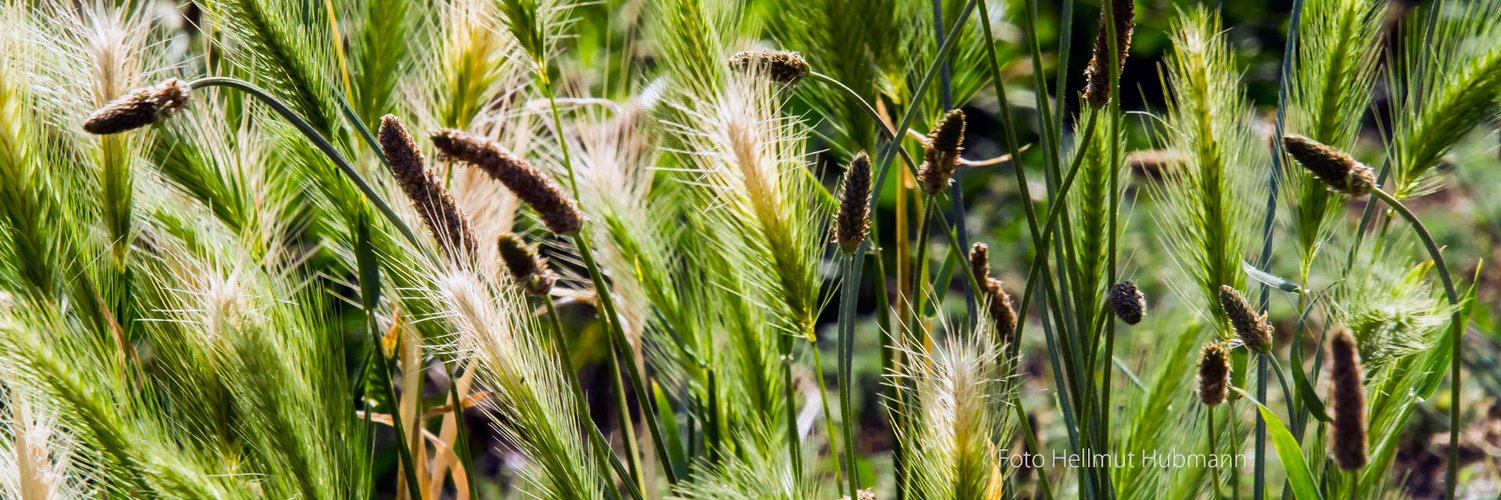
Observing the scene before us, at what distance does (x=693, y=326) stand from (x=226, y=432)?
0.87 feet

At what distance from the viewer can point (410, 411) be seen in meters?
0.71

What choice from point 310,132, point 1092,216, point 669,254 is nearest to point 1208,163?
point 1092,216

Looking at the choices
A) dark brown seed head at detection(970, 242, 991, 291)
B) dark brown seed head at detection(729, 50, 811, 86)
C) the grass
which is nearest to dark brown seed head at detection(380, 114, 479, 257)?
the grass

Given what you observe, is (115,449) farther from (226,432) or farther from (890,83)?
(890,83)

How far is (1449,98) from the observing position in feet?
1.86

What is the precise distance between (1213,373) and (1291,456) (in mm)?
46

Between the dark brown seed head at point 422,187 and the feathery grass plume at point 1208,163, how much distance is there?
35cm

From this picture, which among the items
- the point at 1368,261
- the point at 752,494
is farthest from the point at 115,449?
the point at 1368,261

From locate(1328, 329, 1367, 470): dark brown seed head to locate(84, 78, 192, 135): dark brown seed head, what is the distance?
0.44m

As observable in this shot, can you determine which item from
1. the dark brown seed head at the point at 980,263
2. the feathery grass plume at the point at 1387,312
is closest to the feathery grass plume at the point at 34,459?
the dark brown seed head at the point at 980,263

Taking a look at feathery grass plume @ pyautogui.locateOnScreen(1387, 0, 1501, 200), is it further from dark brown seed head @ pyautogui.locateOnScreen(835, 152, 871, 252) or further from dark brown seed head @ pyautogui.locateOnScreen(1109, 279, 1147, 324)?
dark brown seed head @ pyautogui.locateOnScreen(835, 152, 871, 252)

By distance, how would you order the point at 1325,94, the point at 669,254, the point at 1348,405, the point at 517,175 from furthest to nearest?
1. the point at 669,254
2. the point at 1325,94
3. the point at 517,175
4. the point at 1348,405

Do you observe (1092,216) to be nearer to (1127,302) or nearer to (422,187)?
(1127,302)

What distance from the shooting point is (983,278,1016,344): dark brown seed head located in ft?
2.07
